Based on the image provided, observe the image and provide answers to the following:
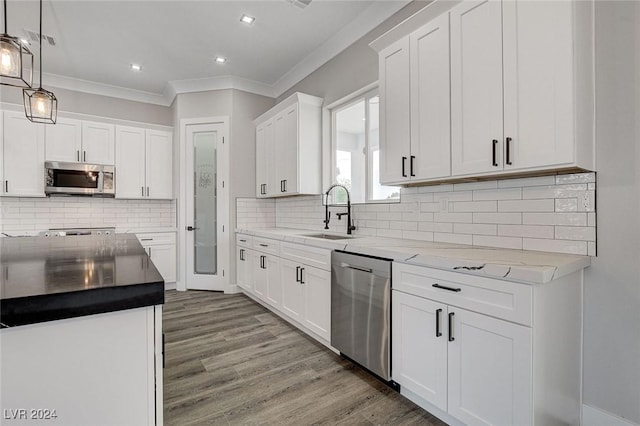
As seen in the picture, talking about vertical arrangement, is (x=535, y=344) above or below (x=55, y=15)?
below

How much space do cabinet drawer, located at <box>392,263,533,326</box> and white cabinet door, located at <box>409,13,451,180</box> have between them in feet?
2.32

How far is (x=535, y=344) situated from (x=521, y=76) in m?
1.31

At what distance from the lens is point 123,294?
74 cm

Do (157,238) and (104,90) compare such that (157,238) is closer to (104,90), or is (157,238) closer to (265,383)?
(104,90)

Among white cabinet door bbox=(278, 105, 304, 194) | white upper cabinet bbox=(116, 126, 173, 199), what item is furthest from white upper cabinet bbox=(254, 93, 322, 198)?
white upper cabinet bbox=(116, 126, 173, 199)

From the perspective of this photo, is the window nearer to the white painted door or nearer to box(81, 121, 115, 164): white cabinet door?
the white painted door

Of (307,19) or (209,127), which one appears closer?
(307,19)

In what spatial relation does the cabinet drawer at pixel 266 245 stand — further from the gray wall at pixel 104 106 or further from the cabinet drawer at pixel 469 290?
the gray wall at pixel 104 106

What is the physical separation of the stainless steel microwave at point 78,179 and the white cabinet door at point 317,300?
3300mm

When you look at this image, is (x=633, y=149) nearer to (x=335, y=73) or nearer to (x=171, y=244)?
(x=335, y=73)

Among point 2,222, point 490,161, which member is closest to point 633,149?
point 490,161

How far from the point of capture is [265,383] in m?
2.15

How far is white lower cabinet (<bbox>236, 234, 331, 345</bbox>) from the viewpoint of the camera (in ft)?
8.54

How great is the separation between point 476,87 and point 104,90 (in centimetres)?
513
